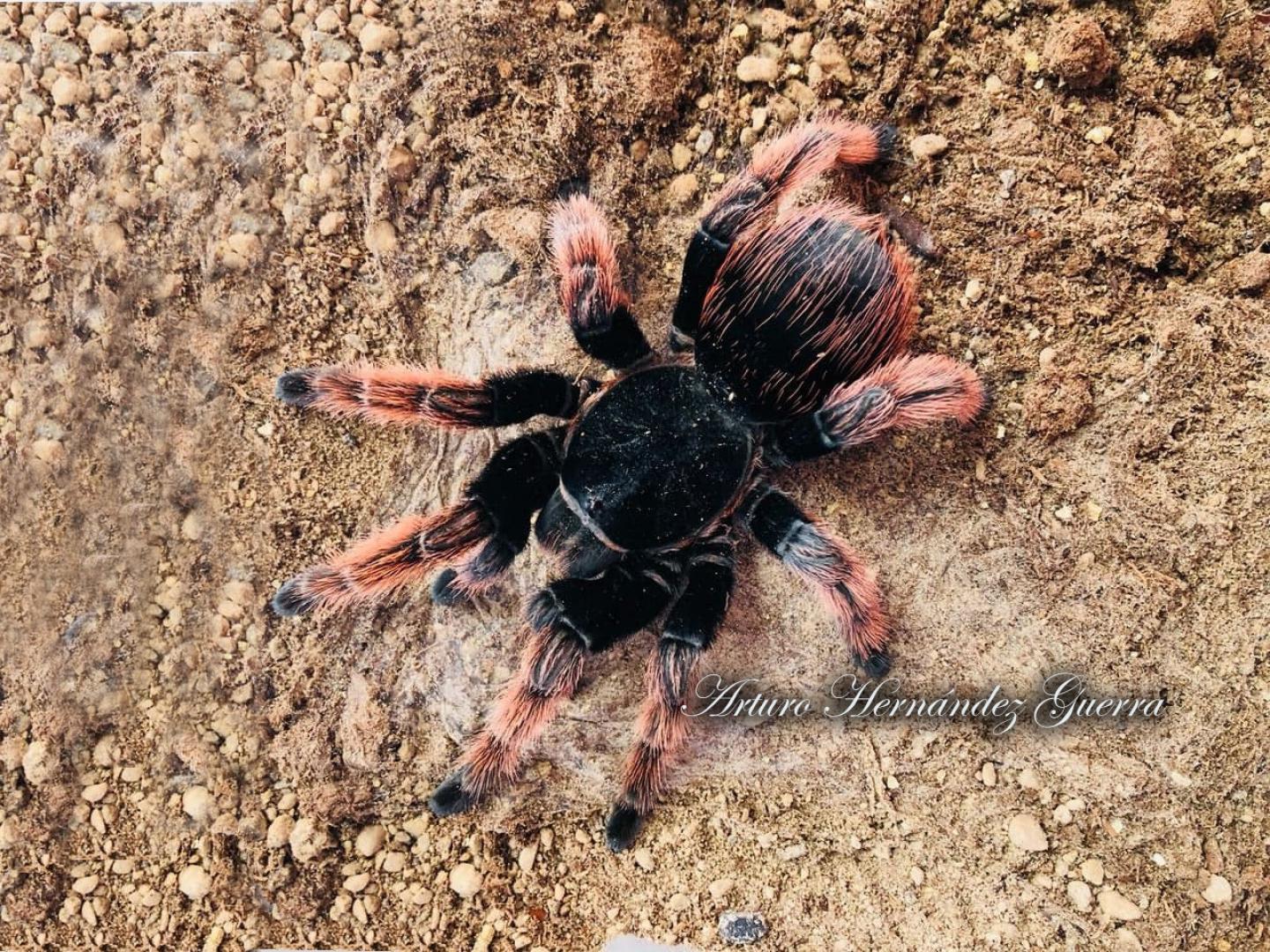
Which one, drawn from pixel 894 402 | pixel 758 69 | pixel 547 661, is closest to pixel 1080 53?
pixel 758 69

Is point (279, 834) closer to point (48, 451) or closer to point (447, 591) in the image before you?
point (447, 591)

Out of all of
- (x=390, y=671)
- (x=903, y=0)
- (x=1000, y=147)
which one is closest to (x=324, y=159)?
(x=390, y=671)

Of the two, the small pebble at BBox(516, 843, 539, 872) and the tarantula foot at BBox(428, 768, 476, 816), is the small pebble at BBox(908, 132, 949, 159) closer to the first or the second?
the tarantula foot at BBox(428, 768, 476, 816)

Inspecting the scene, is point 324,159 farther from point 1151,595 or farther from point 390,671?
point 1151,595

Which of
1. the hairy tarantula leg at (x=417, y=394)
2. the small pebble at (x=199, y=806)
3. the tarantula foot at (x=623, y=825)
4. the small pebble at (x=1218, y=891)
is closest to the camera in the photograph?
the small pebble at (x=1218, y=891)

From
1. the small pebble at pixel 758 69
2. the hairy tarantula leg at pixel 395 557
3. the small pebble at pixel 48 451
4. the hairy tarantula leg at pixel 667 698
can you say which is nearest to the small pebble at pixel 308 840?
the hairy tarantula leg at pixel 395 557

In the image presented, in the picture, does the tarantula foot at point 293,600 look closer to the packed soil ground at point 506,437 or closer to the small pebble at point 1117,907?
the packed soil ground at point 506,437
